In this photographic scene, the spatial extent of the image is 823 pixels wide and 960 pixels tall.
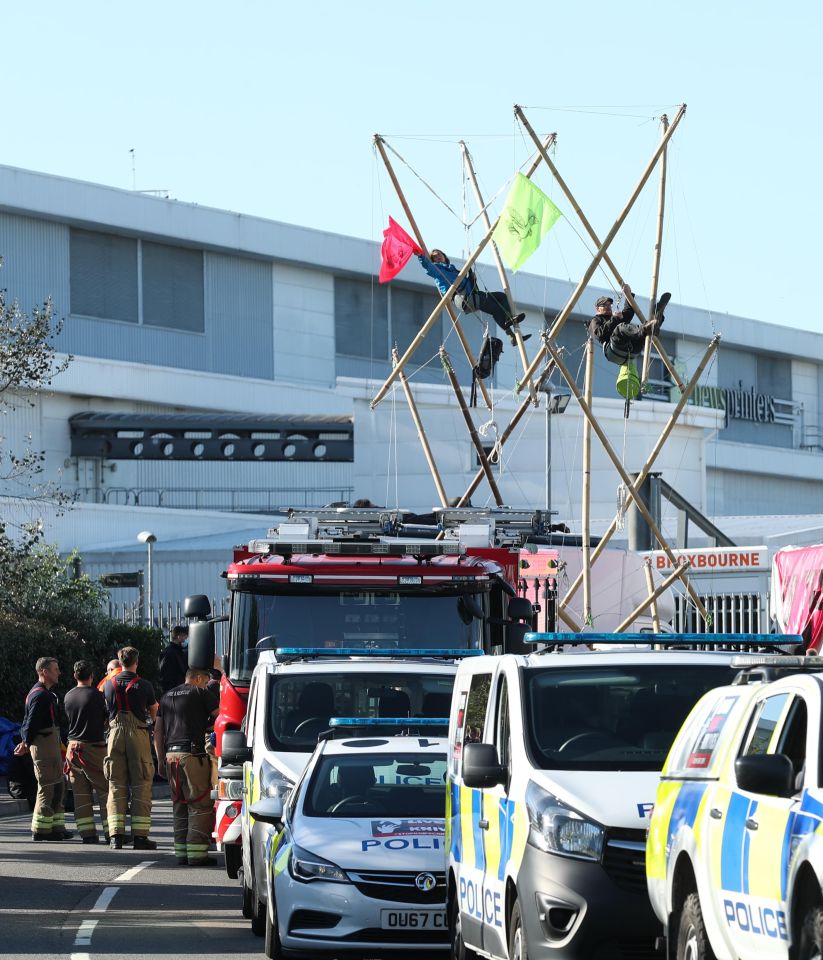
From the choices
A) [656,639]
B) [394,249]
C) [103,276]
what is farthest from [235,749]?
[103,276]

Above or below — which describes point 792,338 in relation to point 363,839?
above

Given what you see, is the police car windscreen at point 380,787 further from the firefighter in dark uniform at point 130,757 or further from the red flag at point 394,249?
the red flag at point 394,249

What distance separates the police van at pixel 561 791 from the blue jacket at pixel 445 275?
61.0 ft

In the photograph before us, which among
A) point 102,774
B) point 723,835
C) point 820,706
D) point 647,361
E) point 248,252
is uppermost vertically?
point 248,252

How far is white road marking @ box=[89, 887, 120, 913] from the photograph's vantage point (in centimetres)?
1438

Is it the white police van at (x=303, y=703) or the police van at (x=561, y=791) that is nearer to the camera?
the police van at (x=561, y=791)

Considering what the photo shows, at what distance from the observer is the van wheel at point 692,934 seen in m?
7.83

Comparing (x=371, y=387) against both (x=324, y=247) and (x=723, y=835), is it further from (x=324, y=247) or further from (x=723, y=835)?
(x=723, y=835)

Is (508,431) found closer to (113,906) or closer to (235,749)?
(113,906)

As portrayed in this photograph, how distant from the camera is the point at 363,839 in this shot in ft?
36.7

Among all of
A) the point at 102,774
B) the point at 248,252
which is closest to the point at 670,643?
the point at 102,774

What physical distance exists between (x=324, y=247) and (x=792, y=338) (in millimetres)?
26426

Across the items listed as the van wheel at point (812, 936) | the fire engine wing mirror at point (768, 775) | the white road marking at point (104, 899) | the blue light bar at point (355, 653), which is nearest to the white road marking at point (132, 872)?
the white road marking at point (104, 899)

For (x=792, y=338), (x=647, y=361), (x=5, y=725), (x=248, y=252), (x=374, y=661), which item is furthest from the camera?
(x=792, y=338)
